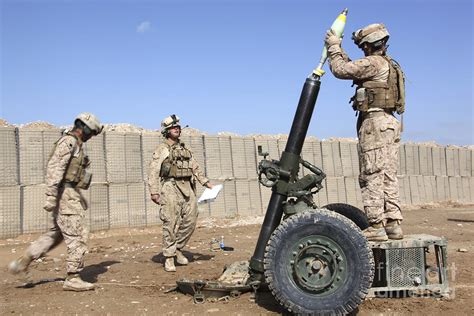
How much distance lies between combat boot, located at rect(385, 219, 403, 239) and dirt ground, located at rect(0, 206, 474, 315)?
1.80ft

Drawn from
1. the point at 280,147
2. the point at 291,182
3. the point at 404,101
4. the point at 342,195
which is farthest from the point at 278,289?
the point at 342,195

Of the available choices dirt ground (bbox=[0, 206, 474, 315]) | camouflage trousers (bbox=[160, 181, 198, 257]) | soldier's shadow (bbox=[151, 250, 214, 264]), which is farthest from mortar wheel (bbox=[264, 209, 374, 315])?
soldier's shadow (bbox=[151, 250, 214, 264])

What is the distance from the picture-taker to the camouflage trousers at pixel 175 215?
254 inches

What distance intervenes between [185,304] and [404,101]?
9.11 feet

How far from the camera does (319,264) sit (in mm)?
3791

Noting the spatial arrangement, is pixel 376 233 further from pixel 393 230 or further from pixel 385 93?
pixel 385 93

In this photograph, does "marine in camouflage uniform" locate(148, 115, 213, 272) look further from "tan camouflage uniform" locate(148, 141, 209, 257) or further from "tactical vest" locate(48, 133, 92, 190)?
"tactical vest" locate(48, 133, 92, 190)

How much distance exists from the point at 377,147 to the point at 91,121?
3191 mm

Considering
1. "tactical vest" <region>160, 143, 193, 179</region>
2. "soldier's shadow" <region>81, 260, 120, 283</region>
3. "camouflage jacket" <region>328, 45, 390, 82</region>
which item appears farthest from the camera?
"tactical vest" <region>160, 143, 193, 179</region>

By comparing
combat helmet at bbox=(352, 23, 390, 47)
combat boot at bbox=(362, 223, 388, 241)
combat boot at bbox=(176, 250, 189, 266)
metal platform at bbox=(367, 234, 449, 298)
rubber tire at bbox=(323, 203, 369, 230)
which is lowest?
combat boot at bbox=(176, 250, 189, 266)

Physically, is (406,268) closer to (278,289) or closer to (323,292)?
(323,292)

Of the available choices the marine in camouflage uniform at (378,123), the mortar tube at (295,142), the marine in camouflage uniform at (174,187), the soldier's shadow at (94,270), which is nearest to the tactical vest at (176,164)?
the marine in camouflage uniform at (174,187)

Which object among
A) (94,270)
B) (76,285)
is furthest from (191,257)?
(76,285)

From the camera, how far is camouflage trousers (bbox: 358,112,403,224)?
428 cm
